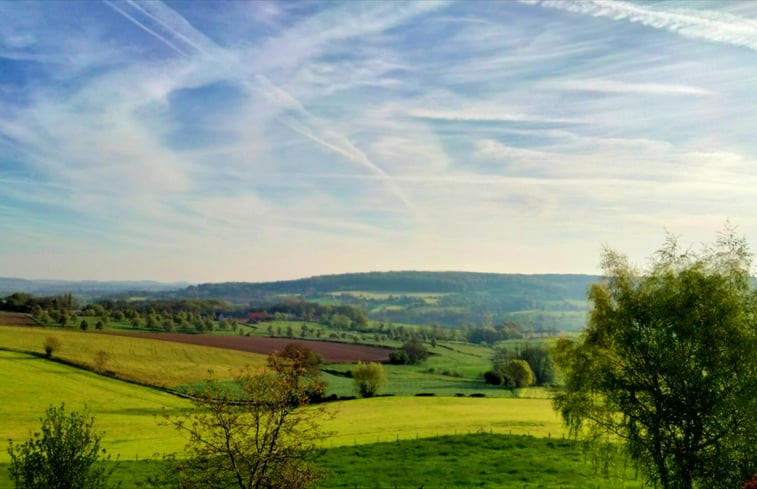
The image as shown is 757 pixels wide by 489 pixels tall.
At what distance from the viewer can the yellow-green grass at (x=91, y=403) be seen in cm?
5262

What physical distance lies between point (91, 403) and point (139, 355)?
35167 millimetres

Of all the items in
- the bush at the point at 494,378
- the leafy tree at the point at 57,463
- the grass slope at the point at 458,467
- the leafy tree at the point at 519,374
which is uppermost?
the leafy tree at the point at 57,463

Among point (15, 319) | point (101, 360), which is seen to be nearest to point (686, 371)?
point (101, 360)

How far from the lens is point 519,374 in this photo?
111 m

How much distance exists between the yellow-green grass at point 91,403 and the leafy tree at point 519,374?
64481 millimetres

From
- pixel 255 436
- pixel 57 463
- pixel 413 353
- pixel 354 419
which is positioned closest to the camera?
pixel 255 436

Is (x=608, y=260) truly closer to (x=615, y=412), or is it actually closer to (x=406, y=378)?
(x=615, y=412)

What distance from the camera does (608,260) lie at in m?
36.3

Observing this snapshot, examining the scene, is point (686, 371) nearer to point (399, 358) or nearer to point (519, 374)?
point (519, 374)

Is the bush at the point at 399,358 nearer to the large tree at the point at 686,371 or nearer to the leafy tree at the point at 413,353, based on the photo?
the leafy tree at the point at 413,353

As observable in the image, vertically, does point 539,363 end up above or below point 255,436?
below

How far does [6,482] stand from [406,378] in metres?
91.0

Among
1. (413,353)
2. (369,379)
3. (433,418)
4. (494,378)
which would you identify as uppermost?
(433,418)

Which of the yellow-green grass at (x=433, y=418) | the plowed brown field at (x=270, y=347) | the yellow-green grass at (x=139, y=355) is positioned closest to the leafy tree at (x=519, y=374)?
the yellow-green grass at (x=433, y=418)
